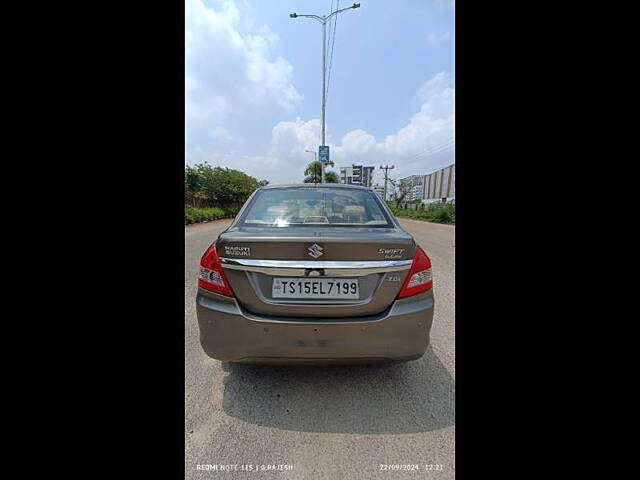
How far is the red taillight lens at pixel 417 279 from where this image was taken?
5.51 ft

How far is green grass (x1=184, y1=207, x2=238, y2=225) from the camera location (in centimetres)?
1640

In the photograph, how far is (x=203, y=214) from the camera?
1850cm

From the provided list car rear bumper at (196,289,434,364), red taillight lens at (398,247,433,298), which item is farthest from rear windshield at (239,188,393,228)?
car rear bumper at (196,289,434,364)

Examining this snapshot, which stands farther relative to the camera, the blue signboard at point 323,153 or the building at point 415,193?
the building at point 415,193

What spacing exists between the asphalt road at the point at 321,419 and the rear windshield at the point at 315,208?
3.65ft

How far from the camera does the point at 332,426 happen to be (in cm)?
163

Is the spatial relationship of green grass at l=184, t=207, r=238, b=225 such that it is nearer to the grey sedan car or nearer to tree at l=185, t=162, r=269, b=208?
tree at l=185, t=162, r=269, b=208

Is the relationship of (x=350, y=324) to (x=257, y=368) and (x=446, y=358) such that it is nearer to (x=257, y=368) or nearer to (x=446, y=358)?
(x=257, y=368)

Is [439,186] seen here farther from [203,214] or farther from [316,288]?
[316,288]

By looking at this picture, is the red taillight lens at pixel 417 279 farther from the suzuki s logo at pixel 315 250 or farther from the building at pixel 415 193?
the building at pixel 415 193

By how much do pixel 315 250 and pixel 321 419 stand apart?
101 cm

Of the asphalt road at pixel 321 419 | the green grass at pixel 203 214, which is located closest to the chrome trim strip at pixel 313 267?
the asphalt road at pixel 321 419
